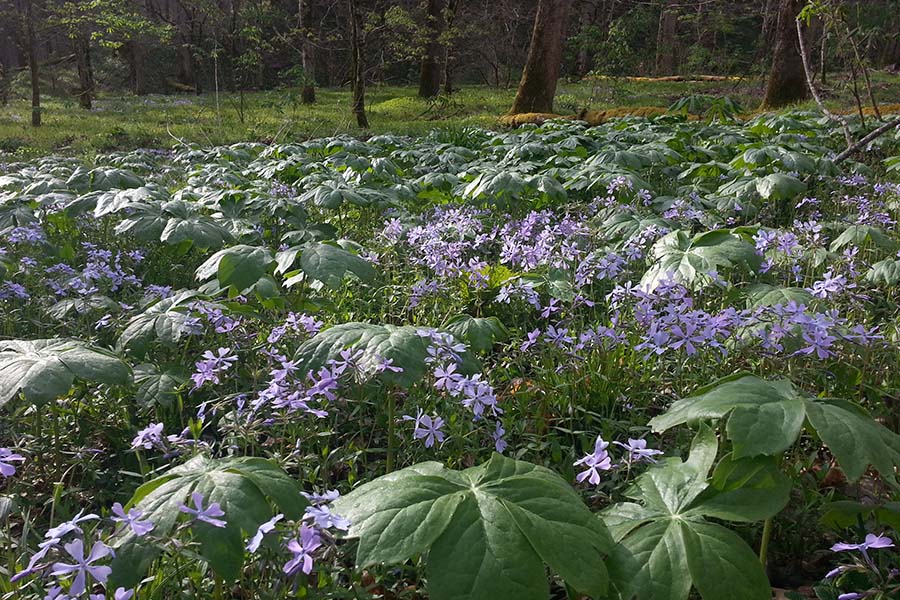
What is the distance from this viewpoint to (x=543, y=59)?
12445 mm

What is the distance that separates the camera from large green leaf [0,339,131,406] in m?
1.55

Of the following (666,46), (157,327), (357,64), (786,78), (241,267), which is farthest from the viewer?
(666,46)

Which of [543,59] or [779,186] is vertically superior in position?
[543,59]

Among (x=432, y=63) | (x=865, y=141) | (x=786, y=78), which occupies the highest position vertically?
(x=432, y=63)

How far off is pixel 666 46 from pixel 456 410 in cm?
2616

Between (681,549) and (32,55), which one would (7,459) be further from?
→ (32,55)

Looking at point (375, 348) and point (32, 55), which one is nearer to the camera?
point (375, 348)

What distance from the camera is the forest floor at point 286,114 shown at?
479 inches

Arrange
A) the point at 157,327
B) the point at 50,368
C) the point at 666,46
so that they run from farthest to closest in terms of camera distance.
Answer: the point at 666,46
the point at 157,327
the point at 50,368

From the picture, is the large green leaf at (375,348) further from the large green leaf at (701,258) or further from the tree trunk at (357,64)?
the tree trunk at (357,64)

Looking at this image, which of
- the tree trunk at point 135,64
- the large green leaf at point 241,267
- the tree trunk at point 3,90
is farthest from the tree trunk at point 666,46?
the large green leaf at point 241,267

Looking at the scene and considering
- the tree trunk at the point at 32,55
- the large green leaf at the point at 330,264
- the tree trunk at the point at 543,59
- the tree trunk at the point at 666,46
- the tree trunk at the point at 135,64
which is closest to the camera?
the large green leaf at the point at 330,264

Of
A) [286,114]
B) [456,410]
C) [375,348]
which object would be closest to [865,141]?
[456,410]

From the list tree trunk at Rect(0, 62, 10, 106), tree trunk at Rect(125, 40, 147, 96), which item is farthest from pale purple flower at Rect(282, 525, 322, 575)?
tree trunk at Rect(125, 40, 147, 96)
